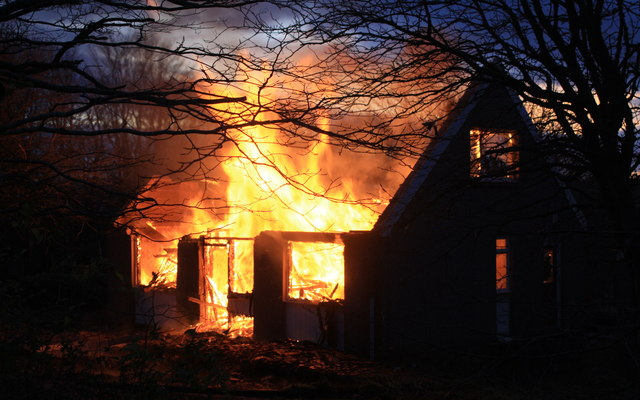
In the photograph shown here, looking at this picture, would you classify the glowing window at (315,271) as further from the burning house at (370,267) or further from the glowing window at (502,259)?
the glowing window at (502,259)

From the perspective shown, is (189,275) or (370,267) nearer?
(370,267)

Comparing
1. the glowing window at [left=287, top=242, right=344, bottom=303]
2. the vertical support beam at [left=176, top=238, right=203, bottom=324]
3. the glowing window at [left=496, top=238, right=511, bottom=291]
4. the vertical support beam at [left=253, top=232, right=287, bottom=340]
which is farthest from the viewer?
the vertical support beam at [left=176, top=238, right=203, bottom=324]

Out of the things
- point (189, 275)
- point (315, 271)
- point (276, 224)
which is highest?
point (276, 224)

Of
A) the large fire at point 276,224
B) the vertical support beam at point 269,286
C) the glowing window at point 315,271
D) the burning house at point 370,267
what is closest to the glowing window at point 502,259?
the burning house at point 370,267

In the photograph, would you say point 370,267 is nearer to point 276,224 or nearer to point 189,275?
point 276,224

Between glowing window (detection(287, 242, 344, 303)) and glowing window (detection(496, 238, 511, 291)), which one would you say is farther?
glowing window (detection(496, 238, 511, 291))

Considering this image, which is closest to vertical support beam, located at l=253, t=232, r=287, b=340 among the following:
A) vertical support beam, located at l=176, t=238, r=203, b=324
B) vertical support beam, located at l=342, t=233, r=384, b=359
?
vertical support beam, located at l=342, t=233, r=384, b=359

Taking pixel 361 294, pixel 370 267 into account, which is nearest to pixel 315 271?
pixel 361 294

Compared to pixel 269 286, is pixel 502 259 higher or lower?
higher

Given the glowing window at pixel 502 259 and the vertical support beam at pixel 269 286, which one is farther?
the glowing window at pixel 502 259

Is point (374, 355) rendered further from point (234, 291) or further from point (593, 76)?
point (593, 76)

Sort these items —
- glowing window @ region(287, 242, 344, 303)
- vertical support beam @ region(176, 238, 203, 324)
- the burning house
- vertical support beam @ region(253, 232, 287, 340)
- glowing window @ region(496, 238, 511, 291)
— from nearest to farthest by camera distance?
the burning house, glowing window @ region(287, 242, 344, 303), vertical support beam @ region(253, 232, 287, 340), glowing window @ region(496, 238, 511, 291), vertical support beam @ region(176, 238, 203, 324)

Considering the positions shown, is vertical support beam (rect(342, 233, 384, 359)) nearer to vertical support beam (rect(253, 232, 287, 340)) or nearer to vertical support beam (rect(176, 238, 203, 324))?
vertical support beam (rect(253, 232, 287, 340))

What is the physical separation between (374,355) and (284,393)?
10.3 ft
